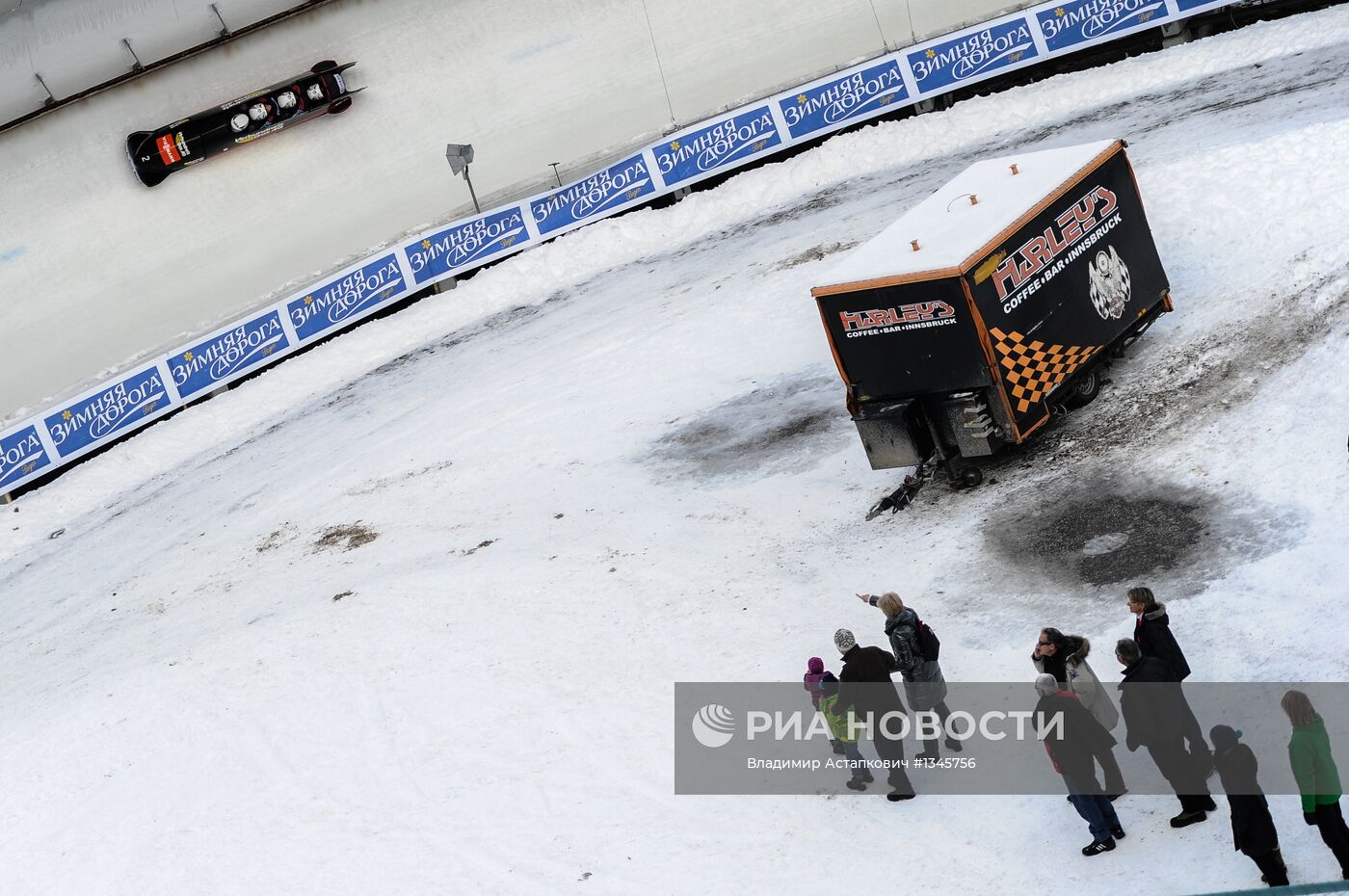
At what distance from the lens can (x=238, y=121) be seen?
3098 centimetres

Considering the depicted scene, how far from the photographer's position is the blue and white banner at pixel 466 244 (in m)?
27.8

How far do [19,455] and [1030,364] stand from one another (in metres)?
20.0

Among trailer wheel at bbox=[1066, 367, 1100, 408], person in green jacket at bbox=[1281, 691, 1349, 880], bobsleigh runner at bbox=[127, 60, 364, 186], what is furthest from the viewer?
bobsleigh runner at bbox=[127, 60, 364, 186]

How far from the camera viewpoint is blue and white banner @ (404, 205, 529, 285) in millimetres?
27781

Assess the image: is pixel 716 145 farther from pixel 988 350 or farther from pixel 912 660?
pixel 912 660

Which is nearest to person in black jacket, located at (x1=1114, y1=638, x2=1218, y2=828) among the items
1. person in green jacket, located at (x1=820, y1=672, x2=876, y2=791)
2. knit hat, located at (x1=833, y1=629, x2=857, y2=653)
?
knit hat, located at (x1=833, y1=629, x2=857, y2=653)

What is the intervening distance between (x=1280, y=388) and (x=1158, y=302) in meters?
2.27

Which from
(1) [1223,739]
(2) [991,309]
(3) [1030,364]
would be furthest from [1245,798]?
(3) [1030,364]

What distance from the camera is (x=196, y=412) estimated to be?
85.4ft

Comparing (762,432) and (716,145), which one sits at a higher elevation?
(716,145)

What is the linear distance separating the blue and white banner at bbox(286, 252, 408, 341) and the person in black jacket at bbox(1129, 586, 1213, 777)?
21.0 metres

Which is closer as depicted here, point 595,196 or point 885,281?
point 885,281

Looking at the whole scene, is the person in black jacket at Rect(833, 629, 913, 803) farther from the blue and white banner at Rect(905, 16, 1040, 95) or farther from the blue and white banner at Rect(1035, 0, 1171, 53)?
the blue and white banner at Rect(1035, 0, 1171, 53)

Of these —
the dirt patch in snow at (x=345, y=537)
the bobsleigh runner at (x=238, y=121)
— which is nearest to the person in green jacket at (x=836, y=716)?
the dirt patch in snow at (x=345, y=537)
